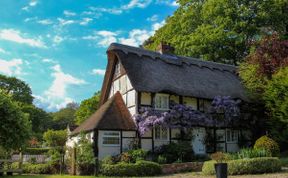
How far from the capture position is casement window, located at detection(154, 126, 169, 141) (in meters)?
25.3

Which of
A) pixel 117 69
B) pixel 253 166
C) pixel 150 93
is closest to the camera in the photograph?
pixel 253 166

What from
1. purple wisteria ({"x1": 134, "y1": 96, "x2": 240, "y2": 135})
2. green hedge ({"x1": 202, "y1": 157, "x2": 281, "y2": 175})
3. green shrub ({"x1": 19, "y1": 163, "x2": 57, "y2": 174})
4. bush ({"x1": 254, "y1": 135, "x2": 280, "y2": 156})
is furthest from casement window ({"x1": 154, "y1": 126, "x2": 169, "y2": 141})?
green hedge ({"x1": 202, "y1": 157, "x2": 281, "y2": 175})

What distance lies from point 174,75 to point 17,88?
36.6 meters

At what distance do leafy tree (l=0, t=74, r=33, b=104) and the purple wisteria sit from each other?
1424 inches

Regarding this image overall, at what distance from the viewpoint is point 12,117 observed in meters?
19.1

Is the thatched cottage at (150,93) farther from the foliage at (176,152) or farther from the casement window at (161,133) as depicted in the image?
the foliage at (176,152)

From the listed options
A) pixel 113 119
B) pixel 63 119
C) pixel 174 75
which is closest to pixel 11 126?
pixel 113 119

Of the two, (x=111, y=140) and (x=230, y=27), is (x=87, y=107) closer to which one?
(x=230, y=27)

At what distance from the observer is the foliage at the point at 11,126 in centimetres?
1894

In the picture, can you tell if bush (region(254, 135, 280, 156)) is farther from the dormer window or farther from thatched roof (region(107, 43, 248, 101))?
the dormer window

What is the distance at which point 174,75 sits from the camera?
92.8 ft

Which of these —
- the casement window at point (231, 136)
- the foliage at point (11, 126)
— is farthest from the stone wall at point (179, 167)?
the foliage at point (11, 126)

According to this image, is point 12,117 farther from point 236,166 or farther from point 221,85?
point 221,85

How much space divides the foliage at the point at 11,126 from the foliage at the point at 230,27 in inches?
A: 917
